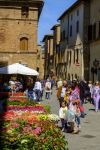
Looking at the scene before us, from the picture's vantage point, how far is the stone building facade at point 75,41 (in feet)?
178

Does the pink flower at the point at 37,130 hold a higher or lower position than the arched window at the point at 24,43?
lower

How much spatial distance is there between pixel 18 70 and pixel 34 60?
2147 cm

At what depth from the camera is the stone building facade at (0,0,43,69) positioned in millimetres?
52125

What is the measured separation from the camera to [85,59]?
53.9 metres

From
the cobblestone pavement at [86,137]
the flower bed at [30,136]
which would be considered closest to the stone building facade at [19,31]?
the cobblestone pavement at [86,137]

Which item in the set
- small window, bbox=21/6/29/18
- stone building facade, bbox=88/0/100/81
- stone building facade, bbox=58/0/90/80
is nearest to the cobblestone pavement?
stone building facade, bbox=88/0/100/81

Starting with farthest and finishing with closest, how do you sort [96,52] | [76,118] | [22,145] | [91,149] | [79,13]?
[79,13]
[96,52]
[76,118]
[91,149]
[22,145]

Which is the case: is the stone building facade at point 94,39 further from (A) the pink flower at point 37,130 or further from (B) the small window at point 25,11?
(A) the pink flower at point 37,130

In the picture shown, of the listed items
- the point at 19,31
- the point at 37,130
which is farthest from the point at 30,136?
the point at 19,31

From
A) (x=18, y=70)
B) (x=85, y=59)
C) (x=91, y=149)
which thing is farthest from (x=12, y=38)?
(x=91, y=149)

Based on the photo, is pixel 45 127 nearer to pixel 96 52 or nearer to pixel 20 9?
pixel 96 52

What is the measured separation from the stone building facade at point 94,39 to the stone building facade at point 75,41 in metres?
1.67

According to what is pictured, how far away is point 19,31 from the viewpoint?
171 feet

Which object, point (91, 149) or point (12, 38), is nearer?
point (91, 149)
